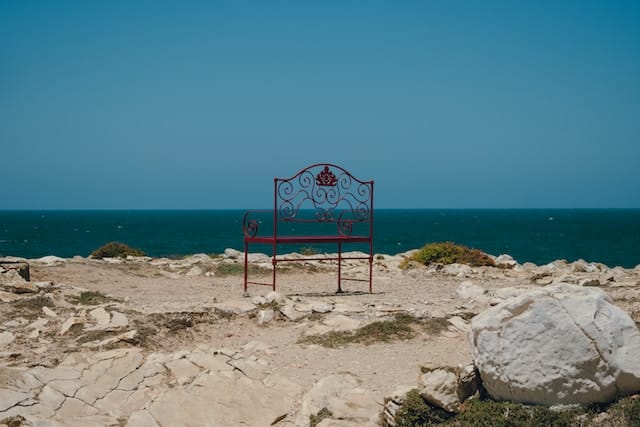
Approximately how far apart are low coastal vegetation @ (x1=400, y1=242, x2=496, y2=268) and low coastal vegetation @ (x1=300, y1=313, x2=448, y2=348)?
9.16 meters

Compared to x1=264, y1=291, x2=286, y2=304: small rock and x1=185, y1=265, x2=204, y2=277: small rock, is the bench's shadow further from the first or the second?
x1=185, y1=265, x2=204, y2=277: small rock

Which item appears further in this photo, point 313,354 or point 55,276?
point 55,276

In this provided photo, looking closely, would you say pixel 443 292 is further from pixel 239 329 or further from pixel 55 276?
pixel 55 276

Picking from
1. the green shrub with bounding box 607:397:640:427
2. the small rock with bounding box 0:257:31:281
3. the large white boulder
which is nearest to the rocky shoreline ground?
the small rock with bounding box 0:257:31:281

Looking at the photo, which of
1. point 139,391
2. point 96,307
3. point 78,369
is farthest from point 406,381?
point 96,307

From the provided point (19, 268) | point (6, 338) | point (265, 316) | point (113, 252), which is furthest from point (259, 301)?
point (113, 252)

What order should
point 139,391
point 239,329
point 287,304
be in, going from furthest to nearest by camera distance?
1. point 287,304
2. point 239,329
3. point 139,391

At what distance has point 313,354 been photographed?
393 inches

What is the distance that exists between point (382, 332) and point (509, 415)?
12.8 feet

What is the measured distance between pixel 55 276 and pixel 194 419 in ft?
31.5

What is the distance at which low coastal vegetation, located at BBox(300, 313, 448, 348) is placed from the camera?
10.5 metres

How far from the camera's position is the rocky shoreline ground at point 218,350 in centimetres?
819

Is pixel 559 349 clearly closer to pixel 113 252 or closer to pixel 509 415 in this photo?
pixel 509 415

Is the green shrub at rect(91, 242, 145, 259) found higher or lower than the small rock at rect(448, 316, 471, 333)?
higher
